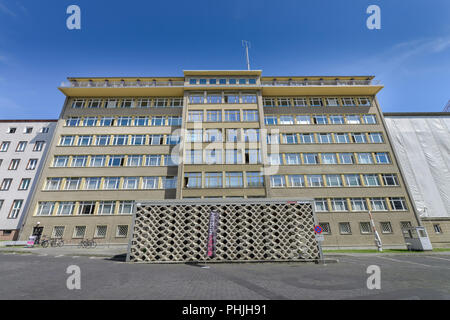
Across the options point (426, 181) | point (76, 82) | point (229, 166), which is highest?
point (76, 82)

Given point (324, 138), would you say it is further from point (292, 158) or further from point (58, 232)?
point (58, 232)

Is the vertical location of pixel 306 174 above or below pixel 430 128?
below

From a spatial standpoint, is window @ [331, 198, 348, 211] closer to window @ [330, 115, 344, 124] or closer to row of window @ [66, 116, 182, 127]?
window @ [330, 115, 344, 124]

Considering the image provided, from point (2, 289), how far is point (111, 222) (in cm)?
2248

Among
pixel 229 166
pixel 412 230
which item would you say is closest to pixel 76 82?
pixel 229 166

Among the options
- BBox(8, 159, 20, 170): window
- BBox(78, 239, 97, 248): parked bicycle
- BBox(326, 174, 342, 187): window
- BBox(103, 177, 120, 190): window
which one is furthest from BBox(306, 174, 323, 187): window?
BBox(8, 159, 20, 170): window

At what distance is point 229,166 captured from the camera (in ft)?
97.9

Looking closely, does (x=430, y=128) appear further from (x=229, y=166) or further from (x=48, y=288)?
(x=48, y=288)

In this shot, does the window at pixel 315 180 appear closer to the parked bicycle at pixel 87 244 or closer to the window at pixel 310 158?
the window at pixel 310 158

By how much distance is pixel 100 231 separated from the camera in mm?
27109

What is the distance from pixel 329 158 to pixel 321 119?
7107 mm

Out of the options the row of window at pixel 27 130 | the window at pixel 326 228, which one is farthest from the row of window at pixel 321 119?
the row of window at pixel 27 130

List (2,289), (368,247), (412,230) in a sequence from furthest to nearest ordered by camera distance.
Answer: (368,247) → (412,230) → (2,289)

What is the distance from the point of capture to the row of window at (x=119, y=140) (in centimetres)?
3195
